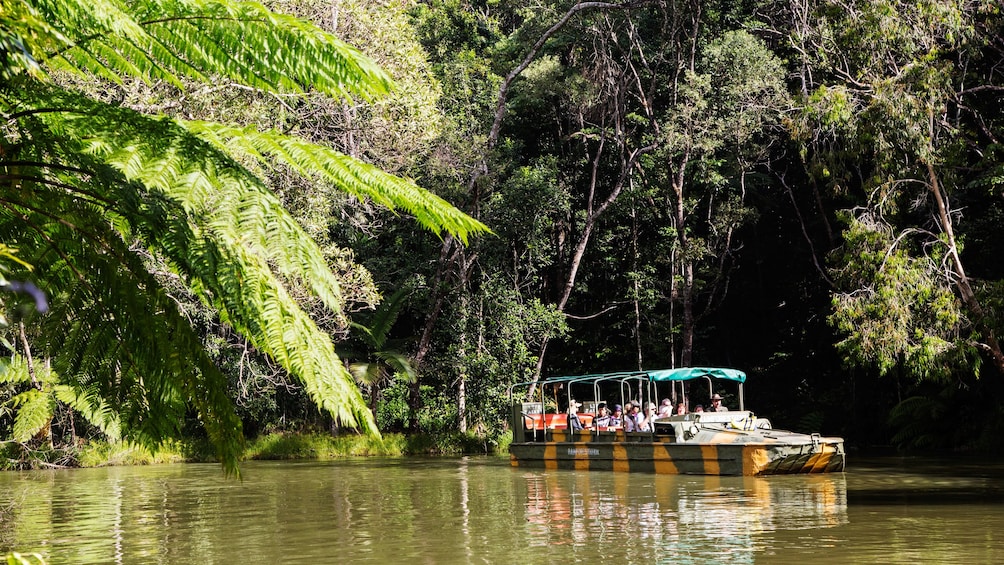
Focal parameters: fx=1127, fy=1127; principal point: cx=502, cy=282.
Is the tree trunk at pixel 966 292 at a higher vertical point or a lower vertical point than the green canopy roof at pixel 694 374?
higher

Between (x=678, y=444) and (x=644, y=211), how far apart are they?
43.7ft

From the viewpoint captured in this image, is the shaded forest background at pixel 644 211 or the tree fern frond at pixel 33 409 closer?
the tree fern frond at pixel 33 409

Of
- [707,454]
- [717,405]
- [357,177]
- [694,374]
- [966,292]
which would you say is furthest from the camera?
[694,374]

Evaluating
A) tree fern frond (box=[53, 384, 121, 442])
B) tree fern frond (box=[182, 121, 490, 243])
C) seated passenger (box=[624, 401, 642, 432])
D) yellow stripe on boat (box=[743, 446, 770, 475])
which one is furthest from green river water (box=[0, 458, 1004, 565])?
tree fern frond (box=[182, 121, 490, 243])

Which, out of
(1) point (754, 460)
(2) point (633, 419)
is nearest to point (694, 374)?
(2) point (633, 419)

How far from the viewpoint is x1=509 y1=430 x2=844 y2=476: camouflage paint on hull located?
20.6 m

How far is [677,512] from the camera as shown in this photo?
50.4 feet

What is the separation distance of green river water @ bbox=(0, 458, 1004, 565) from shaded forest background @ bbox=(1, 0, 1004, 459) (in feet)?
13.2

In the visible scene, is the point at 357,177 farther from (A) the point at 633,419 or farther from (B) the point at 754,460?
(A) the point at 633,419

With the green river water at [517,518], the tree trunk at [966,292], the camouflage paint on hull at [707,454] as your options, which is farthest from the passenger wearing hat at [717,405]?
the tree trunk at [966,292]

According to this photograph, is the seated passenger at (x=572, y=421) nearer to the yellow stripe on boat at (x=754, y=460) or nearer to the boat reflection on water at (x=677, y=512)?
the boat reflection on water at (x=677, y=512)

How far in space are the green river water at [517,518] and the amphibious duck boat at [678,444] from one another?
0.54m

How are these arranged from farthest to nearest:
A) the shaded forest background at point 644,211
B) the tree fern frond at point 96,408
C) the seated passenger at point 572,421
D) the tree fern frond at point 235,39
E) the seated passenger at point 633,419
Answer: the seated passenger at point 572,421 → the seated passenger at point 633,419 → the shaded forest background at point 644,211 → the tree fern frond at point 96,408 → the tree fern frond at point 235,39

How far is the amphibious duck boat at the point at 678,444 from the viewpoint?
20.8 metres
